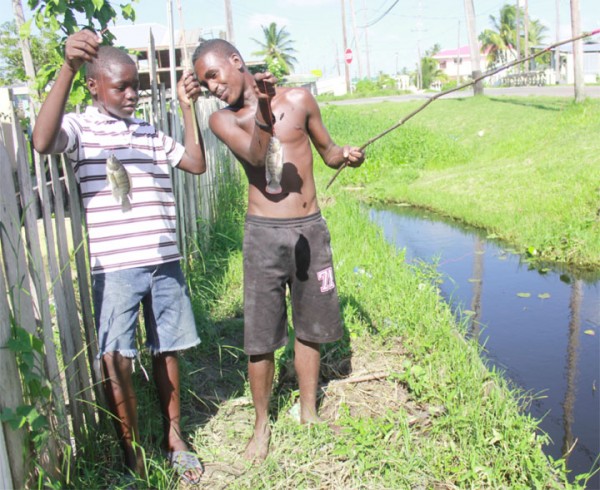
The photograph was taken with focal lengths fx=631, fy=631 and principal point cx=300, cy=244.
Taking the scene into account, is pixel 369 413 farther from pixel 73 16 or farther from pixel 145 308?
pixel 73 16

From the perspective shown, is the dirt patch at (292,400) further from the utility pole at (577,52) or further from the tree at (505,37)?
the tree at (505,37)

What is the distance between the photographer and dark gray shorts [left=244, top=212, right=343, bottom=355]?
3.06 m

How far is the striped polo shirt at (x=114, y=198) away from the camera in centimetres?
271

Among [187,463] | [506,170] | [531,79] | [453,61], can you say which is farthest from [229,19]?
[453,61]

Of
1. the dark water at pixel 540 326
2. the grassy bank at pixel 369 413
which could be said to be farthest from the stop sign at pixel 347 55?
the grassy bank at pixel 369 413

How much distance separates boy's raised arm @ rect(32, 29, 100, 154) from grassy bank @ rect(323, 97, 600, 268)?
5.80 m

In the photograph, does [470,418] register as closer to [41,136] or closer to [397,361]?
[397,361]

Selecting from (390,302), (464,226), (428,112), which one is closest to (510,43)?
(428,112)

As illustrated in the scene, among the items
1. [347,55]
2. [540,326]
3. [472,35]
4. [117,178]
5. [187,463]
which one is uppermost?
[347,55]

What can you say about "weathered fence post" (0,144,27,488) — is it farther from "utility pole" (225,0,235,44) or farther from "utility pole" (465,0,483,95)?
"utility pole" (225,0,235,44)

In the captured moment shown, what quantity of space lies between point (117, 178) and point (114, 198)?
0.14 m

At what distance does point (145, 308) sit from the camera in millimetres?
2967

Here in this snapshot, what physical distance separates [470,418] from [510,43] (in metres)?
67.4

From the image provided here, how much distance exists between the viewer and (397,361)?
4.10 meters
